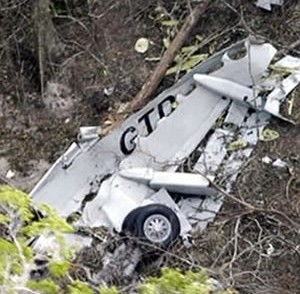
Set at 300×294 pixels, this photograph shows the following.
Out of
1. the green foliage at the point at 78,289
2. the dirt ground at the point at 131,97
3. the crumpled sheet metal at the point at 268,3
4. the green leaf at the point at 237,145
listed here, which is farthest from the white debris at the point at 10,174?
the green foliage at the point at 78,289

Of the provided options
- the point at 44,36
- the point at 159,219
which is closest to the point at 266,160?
the point at 159,219

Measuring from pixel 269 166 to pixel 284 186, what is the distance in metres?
0.18

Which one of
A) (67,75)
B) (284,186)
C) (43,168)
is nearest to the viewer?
(284,186)

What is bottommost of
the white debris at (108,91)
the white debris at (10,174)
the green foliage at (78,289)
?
the green foliage at (78,289)

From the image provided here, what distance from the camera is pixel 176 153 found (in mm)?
6934

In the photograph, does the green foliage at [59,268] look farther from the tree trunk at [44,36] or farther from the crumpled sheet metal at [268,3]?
the crumpled sheet metal at [268,3]

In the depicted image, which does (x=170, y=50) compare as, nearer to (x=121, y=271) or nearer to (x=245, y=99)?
(x=245, y=99)

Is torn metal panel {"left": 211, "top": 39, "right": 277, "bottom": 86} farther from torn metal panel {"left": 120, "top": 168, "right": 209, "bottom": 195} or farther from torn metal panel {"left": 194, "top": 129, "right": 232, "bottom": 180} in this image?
torn metal panel {"left": 120, "top": 168, "right": 209, "bottom": 195}

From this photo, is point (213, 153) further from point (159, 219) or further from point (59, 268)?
point (59, 268)

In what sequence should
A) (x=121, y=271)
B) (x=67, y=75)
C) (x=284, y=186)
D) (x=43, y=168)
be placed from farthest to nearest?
(x=67, y=75), (x=43, y=168), (x=284, y=186), (x=121, y=271)

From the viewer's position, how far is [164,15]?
25.9 feet

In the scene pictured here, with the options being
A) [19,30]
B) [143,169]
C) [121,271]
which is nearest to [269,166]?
[143,169]

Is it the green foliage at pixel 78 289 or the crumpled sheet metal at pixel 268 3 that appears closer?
the green foliage at pixel 78 289

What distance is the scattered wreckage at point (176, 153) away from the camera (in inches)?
261
